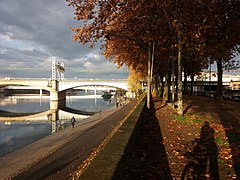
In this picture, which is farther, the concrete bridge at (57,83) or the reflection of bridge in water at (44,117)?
the concrete bridge at (57,83)

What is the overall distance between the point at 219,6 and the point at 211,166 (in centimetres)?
1367

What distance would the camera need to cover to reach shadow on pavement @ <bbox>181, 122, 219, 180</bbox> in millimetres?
5840

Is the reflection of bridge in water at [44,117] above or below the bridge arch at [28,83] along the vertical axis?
below

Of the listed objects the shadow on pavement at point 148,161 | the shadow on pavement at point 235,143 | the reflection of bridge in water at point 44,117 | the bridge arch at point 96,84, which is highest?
the bridge arch at point 96,84

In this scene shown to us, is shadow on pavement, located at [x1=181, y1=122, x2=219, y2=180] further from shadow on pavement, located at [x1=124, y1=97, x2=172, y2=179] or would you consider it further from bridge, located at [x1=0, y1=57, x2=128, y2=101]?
bridge, located at [x1=0, y1=57, x2=128, y2=101]

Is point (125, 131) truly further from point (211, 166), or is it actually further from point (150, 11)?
point (150, 11)

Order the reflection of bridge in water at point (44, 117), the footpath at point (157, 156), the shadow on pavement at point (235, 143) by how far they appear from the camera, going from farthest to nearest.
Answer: the reflection of bridge in water at point (44, 117), the shadow on pavement at point (235, 143), the footpath at point (157, 156)

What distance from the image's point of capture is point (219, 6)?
16484 millimetres

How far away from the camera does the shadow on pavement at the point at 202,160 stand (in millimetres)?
5840

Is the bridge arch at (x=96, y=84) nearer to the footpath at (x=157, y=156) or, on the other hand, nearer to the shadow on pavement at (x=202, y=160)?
the footpath at (x=157, y=156)

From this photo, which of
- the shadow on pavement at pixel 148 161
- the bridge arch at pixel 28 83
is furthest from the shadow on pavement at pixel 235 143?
the bridge arch at pixel 28 83

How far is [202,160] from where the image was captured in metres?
6.88

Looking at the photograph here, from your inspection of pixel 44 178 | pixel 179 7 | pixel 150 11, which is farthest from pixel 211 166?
pixel 150 11

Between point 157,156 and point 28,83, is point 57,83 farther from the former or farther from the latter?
point 157,156
